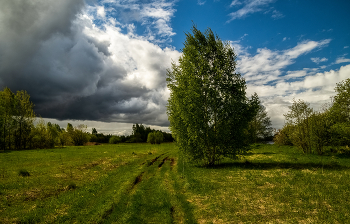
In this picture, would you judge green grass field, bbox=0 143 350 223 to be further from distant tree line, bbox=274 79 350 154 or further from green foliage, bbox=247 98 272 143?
green foliage, bbox=247 98 272 143

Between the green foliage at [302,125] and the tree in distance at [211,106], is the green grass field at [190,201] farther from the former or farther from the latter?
the green foliage at [302,125]

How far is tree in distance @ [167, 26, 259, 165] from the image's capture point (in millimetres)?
21469

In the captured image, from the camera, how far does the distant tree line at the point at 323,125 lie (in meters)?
29.0

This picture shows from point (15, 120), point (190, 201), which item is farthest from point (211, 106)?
point (15, 120)

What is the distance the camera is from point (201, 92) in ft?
72.8

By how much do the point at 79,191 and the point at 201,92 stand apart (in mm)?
16200

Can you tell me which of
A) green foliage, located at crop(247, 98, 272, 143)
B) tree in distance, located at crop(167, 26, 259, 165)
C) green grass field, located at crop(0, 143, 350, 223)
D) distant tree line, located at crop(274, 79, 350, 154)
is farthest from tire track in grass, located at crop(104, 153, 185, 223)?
green foliage, located at crop(247, 98, 272, 143)

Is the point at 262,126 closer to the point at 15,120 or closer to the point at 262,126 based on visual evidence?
the point at 262,126

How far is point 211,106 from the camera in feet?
72.3

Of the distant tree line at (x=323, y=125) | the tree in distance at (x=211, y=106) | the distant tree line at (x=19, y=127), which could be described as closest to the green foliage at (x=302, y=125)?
the distant tree line at (x=323, y=125)

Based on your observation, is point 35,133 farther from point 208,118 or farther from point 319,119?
point 319,119

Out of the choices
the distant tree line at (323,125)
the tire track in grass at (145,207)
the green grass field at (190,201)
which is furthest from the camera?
the distant tree line at (323,125)

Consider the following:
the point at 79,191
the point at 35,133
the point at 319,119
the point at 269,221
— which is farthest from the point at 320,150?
the point at 35,133

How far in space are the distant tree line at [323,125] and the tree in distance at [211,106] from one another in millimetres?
19144
